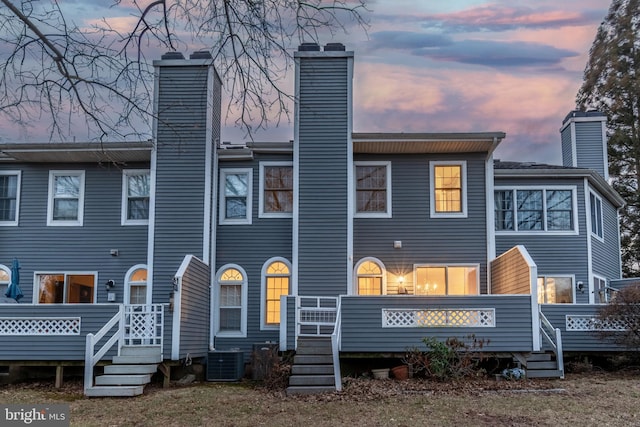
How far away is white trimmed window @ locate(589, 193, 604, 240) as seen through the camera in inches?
711

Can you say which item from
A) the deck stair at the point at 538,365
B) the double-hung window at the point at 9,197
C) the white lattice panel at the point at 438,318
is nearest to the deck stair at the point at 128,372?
the white lattice panel at the point at 438,318

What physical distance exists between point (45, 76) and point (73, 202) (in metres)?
11.0

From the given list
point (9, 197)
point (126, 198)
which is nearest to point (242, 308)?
point (126, 198)

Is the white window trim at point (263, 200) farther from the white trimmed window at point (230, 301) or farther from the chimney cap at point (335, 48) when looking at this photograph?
the chimney cap at point (335, 48)

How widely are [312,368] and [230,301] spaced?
171 inches

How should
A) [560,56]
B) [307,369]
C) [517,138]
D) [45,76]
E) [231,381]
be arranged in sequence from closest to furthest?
1. [45,76]
2. [307,369]
3. [231,381]
4. [560,56]
5. [517,138]

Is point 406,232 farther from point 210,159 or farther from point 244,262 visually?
point 210,159

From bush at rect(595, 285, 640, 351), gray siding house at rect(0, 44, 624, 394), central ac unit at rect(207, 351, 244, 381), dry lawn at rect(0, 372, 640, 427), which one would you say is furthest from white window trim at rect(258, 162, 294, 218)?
bush at rect(595, 285, 640, 351)

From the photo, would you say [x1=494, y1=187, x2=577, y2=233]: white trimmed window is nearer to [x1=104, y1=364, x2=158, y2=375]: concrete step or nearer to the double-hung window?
[x1=104, y1=364, x2=158, y2=375]: concrete step

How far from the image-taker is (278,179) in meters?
16.3

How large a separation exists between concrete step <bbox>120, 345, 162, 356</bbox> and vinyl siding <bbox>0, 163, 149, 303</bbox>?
3296 millimetres

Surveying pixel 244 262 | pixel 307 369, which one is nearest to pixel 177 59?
pixel 244 262

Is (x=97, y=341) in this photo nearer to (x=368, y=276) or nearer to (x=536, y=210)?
(x=368, y=276)

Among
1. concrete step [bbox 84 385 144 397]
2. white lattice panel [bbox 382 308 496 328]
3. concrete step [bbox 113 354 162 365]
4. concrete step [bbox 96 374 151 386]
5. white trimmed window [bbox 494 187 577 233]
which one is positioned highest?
white trimmed window [bbox 494 187 577 233]
